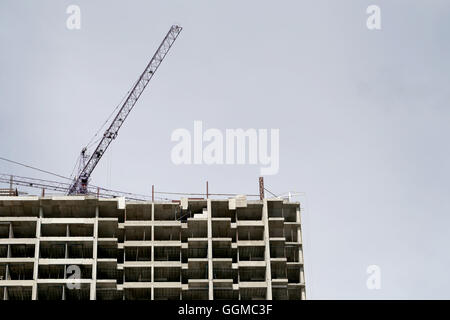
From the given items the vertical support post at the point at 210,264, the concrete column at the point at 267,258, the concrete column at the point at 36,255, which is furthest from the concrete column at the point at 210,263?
the concrete column at the point at 36,255

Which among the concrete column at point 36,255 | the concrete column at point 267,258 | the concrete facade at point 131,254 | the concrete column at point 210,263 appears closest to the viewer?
the concrete column at point 36,255

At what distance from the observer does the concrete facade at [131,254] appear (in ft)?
618

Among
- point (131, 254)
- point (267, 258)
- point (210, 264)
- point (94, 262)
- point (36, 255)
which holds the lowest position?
point (210, 264)

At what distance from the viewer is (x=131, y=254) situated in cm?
19525

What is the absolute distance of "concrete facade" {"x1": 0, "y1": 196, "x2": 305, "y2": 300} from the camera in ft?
618

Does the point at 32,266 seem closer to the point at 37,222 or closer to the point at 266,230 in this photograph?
the point at 37,222

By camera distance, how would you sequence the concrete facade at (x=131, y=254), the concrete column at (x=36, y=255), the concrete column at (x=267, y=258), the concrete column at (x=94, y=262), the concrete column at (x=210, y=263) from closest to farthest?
1. the concrete column at (x=36, y=255)
2. the concrete column at (x=94, y=262)
3. the concrete facade at (x=131, y=254)
4. the concrete column at (x=210, y=263)
5. the concrete column at (x=267, y=258)

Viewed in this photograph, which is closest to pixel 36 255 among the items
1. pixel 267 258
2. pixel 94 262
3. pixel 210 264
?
pixel 94 262

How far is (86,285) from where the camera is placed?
188m

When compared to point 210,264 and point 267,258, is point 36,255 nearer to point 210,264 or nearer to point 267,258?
point 210,264

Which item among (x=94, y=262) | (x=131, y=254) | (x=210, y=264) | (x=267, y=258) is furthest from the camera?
(x=267, y=258)

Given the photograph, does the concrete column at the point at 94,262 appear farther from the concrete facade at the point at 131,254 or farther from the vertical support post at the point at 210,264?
the vertical support post at the point at 210,264

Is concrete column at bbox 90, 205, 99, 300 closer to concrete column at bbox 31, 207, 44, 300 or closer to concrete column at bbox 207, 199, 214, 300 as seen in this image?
concrete column at bbox 31, 207, 44, 300
